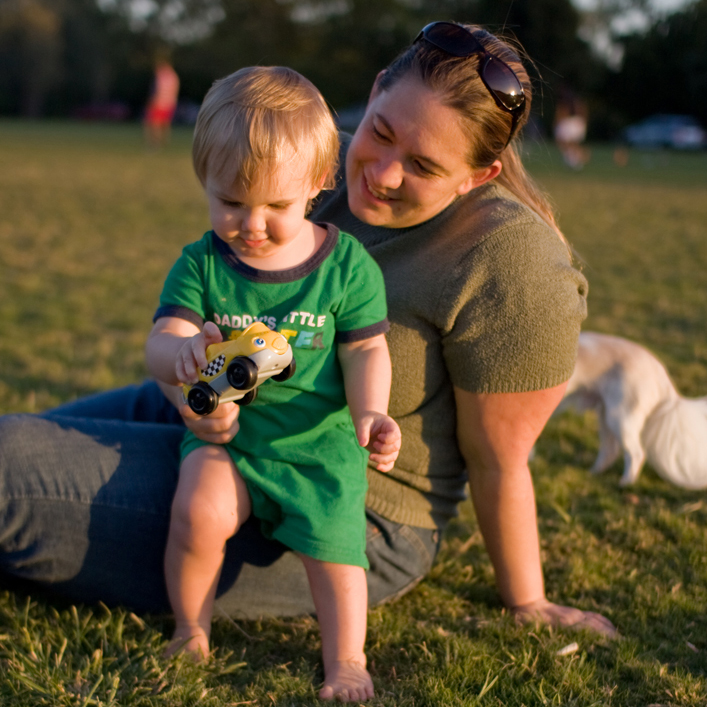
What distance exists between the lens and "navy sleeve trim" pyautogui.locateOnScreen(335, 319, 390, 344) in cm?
209

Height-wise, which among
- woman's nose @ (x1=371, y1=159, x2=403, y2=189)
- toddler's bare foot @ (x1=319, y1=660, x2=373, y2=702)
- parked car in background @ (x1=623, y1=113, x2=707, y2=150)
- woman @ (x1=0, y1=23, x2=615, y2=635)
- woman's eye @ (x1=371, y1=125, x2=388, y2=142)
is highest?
woman's eye @ (x1=371, y1=125, x2=388, y2=142)

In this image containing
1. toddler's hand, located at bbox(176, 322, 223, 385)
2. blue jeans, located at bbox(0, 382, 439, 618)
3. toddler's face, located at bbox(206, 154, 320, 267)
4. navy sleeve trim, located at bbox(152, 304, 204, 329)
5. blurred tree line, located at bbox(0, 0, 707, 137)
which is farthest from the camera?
blurred tree line, located at bbox(0, 0, 707, 137)

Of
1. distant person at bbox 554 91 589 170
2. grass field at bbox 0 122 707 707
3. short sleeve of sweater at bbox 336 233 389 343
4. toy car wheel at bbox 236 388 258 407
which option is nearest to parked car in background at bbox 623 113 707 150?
distant person at bbox 554 91 589 170

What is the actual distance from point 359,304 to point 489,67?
69 cm

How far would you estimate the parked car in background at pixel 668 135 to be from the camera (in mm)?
39219

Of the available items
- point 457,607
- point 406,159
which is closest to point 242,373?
point 406,159

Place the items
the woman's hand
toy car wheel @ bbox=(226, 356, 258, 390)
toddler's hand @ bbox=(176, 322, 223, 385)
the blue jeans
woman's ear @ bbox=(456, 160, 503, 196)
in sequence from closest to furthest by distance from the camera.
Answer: toy car wheel @ bbox=(226, 356, 258, 390) < toddler's hand @ bbox=(176, 322, 223, 385) < the blue jeans < woman's ear @ bbox=(456, 160, 503, 196) < the woman's hand

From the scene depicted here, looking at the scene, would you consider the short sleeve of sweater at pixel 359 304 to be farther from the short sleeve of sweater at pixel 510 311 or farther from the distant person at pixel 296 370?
the short sleeve of sweater at pixel 510 311

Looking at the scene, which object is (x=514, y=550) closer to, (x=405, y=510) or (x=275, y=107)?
(x=405, y=510)

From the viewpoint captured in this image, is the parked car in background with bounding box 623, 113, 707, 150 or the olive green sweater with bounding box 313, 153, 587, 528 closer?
the olive green sweater with bounding box 313, 153, 587, 528

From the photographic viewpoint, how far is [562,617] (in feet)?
7.93

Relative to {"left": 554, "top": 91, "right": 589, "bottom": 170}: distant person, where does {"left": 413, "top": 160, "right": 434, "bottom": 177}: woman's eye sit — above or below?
above

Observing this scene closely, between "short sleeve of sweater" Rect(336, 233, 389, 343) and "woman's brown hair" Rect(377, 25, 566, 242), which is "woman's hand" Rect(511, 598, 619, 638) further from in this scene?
"woman's brown hair" Rect(377, 25, 566, 242)

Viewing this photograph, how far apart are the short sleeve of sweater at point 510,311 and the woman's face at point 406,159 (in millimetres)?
205
